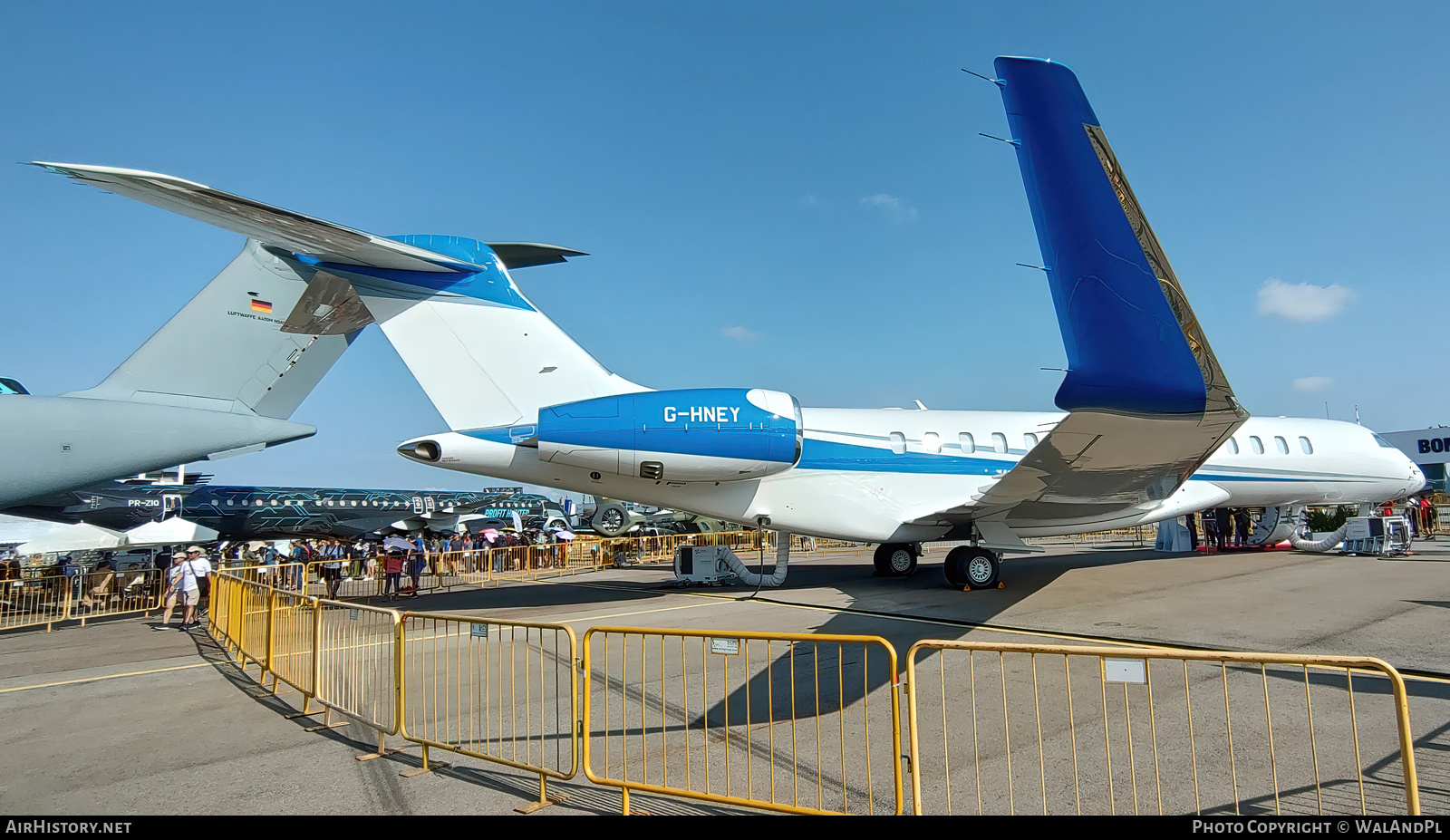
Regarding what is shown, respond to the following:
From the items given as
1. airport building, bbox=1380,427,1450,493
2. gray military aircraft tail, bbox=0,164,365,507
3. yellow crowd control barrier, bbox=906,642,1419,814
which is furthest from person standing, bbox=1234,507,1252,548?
airport building, bbox=1380,427,1450,493

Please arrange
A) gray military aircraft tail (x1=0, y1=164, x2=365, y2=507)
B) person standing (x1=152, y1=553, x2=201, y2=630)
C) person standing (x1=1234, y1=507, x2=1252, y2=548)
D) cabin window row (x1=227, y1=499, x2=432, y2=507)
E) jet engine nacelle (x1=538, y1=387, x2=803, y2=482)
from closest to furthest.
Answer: jet engine nacelle (x1=538, y1=387, x2=803, y2=482) → gray military aircraft tail (x1=0, y1=164, x2=365, y2=507) → person standing (x1=152, y1=553, x2=201, y2=630) → person standing (x1=1234, y1=507, x2=1252, y2=548) → cabin window row (x1=227, y1=499, x2=432, y2=507)

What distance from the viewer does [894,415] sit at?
13.2m

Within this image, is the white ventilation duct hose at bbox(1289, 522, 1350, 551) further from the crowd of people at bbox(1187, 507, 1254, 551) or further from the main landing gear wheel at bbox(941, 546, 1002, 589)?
the main landing gear wheel at bbox(941, 546, 1002, 589)

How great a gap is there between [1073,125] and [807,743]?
4.20 meters

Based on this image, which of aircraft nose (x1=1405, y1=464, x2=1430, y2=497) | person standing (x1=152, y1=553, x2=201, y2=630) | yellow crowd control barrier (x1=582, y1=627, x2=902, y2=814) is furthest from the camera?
aircraft nose (x1=1405, y1=464, x2=1430, y2=497)

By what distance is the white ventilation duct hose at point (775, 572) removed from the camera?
1376 cm

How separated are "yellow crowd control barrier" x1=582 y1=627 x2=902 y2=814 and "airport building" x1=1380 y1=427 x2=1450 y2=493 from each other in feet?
175

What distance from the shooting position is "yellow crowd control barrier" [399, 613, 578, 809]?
448 centimetres

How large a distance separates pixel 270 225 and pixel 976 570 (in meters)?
10.8

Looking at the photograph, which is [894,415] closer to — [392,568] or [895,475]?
[895,475]

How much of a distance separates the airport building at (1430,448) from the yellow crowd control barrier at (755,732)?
53.2 m

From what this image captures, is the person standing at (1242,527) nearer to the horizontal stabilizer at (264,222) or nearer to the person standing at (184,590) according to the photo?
the horizontal stabilizer at (264,222)
